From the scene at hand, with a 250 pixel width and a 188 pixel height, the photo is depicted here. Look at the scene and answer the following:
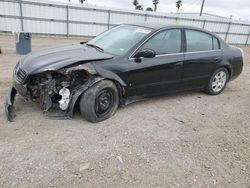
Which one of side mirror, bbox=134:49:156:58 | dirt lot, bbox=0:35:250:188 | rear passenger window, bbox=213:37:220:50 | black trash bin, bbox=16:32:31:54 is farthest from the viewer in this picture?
black trash bin, bbox=16:32:31:54

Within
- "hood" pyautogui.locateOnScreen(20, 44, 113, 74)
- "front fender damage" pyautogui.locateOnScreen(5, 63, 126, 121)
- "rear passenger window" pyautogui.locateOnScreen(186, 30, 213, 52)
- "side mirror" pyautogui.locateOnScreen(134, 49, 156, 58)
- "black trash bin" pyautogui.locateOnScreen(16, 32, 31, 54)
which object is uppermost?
"rear passenger window" pyautogui.locateOnScreen(186, 30, 213, 52)

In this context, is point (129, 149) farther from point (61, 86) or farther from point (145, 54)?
point (145, 54)

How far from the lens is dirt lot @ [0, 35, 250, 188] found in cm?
280

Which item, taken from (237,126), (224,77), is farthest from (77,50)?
(224,77)

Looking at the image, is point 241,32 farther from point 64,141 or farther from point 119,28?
point 64,141

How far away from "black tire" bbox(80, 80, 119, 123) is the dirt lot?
129mm

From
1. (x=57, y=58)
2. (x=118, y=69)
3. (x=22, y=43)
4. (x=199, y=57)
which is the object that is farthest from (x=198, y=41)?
(x=22, y=43)

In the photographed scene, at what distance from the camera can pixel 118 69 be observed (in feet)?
13.4

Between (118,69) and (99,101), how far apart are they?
636mm

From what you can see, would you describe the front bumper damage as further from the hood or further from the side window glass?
the side window glass

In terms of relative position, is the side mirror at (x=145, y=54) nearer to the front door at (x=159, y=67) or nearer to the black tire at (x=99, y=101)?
the front door at (x=159, y=67)

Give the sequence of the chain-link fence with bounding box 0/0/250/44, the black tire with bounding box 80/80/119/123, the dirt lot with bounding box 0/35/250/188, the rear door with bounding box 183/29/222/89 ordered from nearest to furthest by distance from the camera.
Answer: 1. the dirt lot with bounding box 0/35/250/188
2. the black tire with bounding box 80/80/119/123
3. the rear door with bounding box 183/29/222/89
4. the chain-link fence with bounding box 0/0/250/44

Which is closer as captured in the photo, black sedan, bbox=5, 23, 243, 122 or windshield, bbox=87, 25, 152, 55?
black sedan, bbox=5, 23, 243, 122

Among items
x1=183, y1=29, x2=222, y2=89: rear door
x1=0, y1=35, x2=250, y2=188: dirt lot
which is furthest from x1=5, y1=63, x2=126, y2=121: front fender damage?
x1=183, y1=29, x2=222, y2=89: rear door
